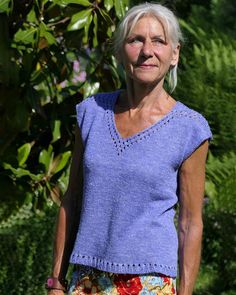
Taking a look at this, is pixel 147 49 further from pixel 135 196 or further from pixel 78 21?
pixel 78 21

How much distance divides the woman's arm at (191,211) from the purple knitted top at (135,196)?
0.08 feet

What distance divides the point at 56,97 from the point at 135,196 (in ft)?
8.18

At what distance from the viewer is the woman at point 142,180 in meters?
2.65

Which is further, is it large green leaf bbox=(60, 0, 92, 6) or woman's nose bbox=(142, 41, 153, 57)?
large green leaf bbox=(60, 0, 92, 6)

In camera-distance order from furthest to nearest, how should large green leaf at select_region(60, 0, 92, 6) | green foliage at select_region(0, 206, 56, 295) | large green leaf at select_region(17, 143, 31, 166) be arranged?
1. green foliage at select_region(0, 206, 56, 295)
2. large green leaf at select_region(17, 143, 31, 166)
3. large green leaf at select_region(60, 0, 92, 6)

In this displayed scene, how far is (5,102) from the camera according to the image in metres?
4.80

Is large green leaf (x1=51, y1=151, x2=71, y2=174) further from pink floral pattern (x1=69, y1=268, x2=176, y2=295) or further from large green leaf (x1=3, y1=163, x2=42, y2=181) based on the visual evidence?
pink floral pattern (x1=69, y1=268, x2=176, y2=295)

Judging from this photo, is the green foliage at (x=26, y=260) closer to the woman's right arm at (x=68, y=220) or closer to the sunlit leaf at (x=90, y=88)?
the sunlit leaf at (x=90, y=88)

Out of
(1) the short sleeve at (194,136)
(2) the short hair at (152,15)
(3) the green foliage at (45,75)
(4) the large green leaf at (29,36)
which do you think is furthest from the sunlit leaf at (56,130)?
(1) the short sleeve at (194,136)

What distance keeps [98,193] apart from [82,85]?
2315 mm

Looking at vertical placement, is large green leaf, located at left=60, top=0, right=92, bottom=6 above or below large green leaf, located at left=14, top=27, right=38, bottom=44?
above

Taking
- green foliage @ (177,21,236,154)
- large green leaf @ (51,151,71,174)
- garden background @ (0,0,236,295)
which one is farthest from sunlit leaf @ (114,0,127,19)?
large green leaf @ (51,151,71,174)

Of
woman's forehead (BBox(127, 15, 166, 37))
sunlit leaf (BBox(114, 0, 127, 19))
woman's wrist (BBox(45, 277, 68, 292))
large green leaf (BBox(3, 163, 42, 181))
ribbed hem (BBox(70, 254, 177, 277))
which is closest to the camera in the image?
ribbed hem (BBox(70, 254, 177, 277))

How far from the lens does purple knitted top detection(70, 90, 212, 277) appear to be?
265 centimetres
